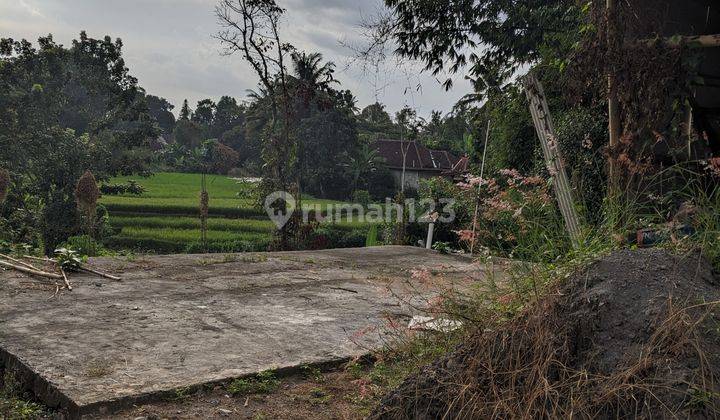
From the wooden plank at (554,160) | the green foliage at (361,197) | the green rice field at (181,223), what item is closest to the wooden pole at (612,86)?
the wooden plank at (554,160)

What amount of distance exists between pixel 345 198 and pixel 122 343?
99.8ft

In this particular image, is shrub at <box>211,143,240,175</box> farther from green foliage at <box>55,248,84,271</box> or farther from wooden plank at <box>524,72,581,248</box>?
wooden plank at <box>524,72,581,248</box>

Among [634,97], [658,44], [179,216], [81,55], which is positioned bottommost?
[179,216]

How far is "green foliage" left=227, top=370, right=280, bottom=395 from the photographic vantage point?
2.86 m

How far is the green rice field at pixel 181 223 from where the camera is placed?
16.3 meters

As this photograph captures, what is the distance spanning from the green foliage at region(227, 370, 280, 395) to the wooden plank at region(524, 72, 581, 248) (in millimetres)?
1505

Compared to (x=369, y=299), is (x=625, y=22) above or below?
above

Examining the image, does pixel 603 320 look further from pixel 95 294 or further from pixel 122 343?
pixel 95 294

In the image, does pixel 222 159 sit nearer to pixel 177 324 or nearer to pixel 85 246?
pixel 85 246

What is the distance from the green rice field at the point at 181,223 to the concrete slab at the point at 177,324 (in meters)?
6.76

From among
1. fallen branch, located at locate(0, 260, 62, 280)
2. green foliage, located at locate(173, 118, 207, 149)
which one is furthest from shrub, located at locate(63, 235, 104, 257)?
green foliage, located at locate(173, 118, 207, 149)

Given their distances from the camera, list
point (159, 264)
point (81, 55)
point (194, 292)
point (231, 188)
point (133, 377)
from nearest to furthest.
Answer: point (133, 377) < point (194, 292) < point (159, 264) < point (81, 55) < point (231, 188)

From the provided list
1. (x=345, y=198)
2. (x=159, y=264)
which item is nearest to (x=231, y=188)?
(x=345, y=198)

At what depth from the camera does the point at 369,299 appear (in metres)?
4.92
